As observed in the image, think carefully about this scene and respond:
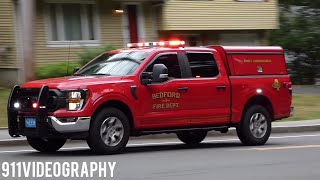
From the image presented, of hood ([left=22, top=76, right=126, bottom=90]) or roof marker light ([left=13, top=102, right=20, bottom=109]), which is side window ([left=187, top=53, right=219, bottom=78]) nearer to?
hood ([left=22, top=76, right=126, bottom=90])

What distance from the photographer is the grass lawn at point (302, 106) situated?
17.5m

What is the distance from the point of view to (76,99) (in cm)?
1064

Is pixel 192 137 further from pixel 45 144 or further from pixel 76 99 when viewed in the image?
pixel 76 99

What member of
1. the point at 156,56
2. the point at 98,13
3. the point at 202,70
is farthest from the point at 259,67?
the point at 98,13

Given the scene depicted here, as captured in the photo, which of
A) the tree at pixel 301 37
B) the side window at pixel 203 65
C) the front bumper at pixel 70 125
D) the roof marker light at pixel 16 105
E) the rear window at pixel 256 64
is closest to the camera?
the front bumper at pixel 70 125

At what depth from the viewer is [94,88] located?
1075cm

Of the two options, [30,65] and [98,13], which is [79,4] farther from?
[30,65]

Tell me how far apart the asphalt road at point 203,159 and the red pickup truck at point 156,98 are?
0.39 m

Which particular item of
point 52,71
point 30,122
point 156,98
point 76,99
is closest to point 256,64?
point 156,98

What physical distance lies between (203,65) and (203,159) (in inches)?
88.5

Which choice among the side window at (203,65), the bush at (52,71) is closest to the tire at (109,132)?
the side window at (203,65)

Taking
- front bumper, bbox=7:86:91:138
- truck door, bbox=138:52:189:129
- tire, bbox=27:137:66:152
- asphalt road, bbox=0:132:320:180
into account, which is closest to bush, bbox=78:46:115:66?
asphalt road, bbox=0:132:320:180

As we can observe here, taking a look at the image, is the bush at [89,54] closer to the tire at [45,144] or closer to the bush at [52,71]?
the bush at [52,71]

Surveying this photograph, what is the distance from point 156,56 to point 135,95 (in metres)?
0.93
